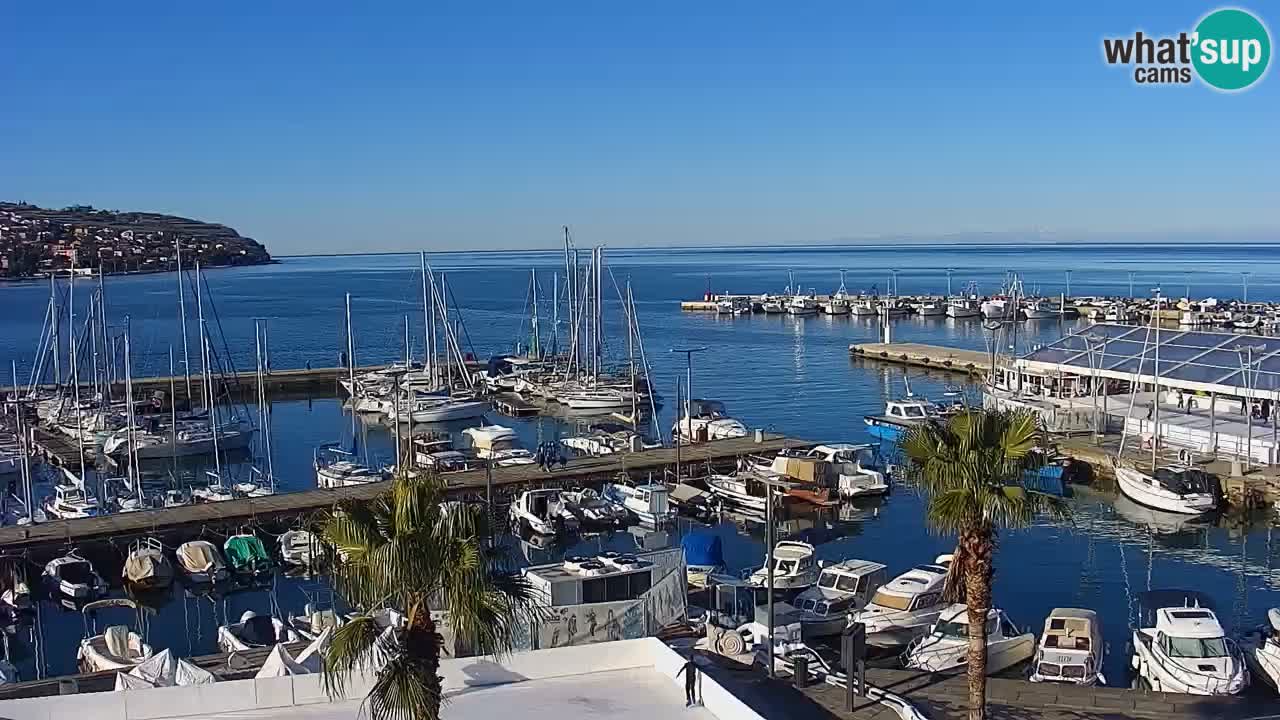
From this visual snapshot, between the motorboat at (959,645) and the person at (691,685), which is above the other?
the person at (691,685)

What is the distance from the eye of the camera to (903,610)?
2727 cm

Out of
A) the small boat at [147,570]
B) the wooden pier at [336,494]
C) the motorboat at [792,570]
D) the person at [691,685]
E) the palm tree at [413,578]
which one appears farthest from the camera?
the wooden pier at [336,494]

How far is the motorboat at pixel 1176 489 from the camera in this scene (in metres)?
41.0

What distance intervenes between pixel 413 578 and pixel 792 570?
73.6 ft

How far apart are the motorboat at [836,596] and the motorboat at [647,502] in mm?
10932

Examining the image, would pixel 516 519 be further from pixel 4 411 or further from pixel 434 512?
pixel 4 411

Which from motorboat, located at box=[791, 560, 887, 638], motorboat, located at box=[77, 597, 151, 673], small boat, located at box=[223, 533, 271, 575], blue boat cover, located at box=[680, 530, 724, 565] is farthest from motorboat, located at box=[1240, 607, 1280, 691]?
small boat, located at box=[223, 533, 271, 575]

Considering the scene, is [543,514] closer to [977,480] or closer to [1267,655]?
[1267,655]

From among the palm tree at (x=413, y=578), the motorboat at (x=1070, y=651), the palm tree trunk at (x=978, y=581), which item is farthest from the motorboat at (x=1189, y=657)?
the palm tree at (x=413, y=578)

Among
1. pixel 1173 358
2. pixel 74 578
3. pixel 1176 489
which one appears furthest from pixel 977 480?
Result: pixel 1173 358

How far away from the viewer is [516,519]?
4175cm

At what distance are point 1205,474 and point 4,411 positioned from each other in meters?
61.2

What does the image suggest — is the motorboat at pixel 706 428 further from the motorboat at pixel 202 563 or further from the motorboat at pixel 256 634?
the motorboat at pixel 256 634

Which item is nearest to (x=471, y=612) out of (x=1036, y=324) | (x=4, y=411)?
(x=4, y=411)
